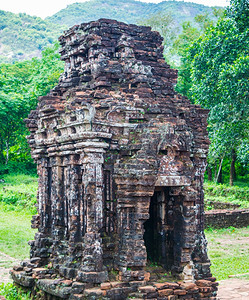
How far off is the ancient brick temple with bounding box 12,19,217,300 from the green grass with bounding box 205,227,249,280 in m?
4.69

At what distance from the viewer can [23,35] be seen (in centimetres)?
10838

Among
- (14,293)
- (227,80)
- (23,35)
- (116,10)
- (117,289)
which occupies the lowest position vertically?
(14,293)

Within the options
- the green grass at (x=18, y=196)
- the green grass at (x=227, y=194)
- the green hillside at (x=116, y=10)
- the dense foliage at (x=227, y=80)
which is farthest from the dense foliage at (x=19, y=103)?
the green hillside at (x=116, y=10)

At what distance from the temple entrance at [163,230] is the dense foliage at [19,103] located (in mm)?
21554

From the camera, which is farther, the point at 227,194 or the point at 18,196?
the point at 227,194

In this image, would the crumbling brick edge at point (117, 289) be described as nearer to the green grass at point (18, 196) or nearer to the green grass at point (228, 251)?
the green grass at point (228, 251)

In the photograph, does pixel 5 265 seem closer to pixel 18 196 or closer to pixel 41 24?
pixel 18 196

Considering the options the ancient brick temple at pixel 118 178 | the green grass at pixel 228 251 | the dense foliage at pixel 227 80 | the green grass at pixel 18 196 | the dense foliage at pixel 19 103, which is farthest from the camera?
the dense foliage at pixel 19 103

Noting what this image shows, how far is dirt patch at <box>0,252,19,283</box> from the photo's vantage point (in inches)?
479

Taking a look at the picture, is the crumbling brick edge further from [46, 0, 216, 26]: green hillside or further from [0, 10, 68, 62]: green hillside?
[46, 0, 216, 26]: green hillside

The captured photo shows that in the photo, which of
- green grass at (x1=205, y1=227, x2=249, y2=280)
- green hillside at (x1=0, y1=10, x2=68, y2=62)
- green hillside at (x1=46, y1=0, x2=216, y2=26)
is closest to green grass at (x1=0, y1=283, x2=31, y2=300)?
green grass at (x1=205, y1=227, x2=249, y2=280)

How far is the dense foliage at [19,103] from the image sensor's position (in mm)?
29625

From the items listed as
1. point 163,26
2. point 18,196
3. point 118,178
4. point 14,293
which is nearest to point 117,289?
point 118,178

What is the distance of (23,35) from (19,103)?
8459cm
